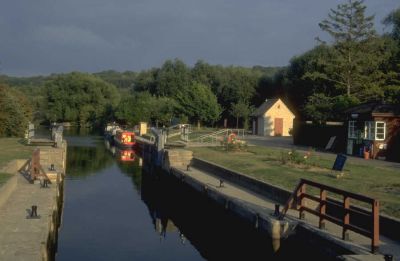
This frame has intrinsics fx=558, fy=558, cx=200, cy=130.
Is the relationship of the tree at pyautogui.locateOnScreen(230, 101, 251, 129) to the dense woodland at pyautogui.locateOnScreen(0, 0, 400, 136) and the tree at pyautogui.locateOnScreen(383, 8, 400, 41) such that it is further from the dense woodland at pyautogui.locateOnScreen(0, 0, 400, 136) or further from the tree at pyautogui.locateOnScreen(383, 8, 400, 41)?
the tree at pyautogui.locateOnScreen(383, 8, 400, 41)

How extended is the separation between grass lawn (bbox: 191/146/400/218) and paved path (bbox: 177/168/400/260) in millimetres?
1024

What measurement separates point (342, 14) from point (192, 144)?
62.9 feet

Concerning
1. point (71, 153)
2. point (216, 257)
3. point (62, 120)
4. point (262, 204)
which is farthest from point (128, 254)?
point (62, 120)

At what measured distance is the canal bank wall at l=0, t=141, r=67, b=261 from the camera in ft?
35.3

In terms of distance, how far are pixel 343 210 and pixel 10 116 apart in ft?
126

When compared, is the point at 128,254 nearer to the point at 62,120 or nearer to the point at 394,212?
the point at 394,212

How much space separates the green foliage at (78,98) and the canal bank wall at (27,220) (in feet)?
285

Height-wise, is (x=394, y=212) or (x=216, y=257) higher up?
(x=394, y=212)

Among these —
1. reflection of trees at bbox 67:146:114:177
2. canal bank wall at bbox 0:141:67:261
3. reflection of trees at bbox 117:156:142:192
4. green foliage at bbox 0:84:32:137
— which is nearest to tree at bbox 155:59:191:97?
reflection of trees at bbox 67:146:114:177

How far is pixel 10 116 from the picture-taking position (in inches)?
1780

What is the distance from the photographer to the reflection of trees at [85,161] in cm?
3488

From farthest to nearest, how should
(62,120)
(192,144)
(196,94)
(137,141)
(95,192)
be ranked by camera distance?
(62,120), (196,94), (137,141), (192,144), (95,192)

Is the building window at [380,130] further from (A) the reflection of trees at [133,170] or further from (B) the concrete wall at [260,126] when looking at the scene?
(B) the concrete wall at [260,126]

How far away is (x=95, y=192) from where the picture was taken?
2622cm
